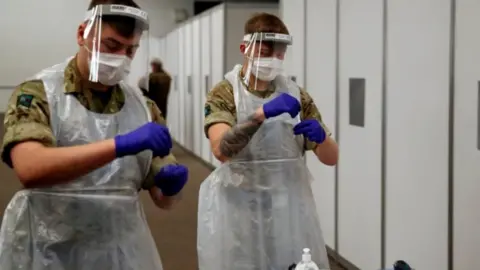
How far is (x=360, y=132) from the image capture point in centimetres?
335

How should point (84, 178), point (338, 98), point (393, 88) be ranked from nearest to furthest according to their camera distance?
1. point (84, 178)
2. point (393, 88)
3. point (338, 98)

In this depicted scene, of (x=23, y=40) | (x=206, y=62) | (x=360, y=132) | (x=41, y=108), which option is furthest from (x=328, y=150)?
(x=23, y=40)

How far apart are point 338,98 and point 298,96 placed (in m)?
1.52

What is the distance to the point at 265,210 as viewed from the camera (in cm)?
213

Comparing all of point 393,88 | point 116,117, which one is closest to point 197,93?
point 393,88

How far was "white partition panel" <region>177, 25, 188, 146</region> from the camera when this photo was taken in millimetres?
8633

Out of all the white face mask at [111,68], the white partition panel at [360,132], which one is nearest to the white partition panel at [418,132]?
the white partition panel at [360,132]

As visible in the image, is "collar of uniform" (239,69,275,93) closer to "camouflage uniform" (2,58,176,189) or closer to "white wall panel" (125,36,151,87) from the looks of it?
"white wall panel" (125,36,151,87)

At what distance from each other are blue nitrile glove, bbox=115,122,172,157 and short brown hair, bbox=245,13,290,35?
0.89 metres

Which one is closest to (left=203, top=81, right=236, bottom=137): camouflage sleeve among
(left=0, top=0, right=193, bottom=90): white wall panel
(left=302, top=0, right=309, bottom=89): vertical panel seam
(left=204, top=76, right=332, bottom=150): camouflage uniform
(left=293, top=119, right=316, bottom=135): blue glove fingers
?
(left=204, top=76, right=332, bottom=150): camouflage uniform

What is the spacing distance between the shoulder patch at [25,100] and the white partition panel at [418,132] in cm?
174

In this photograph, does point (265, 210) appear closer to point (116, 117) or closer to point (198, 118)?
point (116, 117)

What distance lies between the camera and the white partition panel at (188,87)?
8148mm

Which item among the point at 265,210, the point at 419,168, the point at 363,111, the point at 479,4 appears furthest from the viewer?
the point at 363,111
